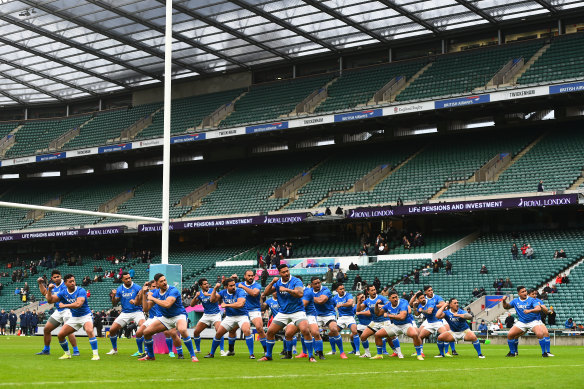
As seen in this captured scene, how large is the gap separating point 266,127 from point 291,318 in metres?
32.5

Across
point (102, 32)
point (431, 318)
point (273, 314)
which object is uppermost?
point (102, 32)

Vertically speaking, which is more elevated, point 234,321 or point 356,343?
point 234,321

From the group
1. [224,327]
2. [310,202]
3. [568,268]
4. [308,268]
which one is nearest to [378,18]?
[310,202]

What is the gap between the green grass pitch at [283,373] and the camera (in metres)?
11.9

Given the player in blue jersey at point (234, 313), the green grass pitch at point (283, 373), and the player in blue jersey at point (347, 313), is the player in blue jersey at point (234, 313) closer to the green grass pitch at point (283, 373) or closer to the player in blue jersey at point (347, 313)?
the green grass pitch at point (283, 373)

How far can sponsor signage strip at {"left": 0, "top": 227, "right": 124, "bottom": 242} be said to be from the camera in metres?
53.3

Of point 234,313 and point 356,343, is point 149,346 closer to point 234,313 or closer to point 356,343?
point 234,313

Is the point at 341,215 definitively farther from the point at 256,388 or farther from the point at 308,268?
the point at 256,388

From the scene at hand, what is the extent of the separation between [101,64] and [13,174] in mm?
17386

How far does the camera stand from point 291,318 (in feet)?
57.5

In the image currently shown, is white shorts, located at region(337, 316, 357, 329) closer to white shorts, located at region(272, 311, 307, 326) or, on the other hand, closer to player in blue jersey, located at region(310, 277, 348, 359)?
player in blue jersey, located at region(310, 277, 348, 359)

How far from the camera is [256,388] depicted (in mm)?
11117

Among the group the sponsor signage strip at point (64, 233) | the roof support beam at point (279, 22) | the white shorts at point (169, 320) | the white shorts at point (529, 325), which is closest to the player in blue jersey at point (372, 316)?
the white shorts at point (529, 325)

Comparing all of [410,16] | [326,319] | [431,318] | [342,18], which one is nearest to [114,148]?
[342,18]
